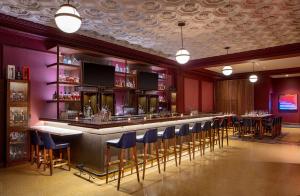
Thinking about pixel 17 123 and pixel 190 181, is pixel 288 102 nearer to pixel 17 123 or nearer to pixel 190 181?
pixel 190 181

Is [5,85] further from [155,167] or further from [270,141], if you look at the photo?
[270,141]

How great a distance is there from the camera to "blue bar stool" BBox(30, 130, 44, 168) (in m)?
4.63

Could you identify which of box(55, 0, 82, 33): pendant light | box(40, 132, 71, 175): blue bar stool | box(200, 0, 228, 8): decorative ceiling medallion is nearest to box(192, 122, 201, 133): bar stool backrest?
box(200, 0, 228, 8): decorative ceiling medallion

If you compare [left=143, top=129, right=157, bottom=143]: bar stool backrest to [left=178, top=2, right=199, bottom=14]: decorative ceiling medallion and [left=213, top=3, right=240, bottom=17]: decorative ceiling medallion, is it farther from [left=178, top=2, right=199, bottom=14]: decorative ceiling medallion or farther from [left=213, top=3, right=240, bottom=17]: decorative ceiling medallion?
[left=213, top=3, right=240, bottom=17]: decorative ceiling medallion

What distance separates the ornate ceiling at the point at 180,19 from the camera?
4.11 m

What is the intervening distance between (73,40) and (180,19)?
2785mm

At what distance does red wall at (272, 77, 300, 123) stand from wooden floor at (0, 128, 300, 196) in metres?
9.75

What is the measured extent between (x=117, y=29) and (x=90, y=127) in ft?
8.96

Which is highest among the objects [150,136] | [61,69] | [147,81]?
[61,69]

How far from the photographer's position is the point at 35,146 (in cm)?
496

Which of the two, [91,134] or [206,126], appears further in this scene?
[206,126]

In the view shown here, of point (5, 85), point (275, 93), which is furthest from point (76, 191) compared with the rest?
point (275, 93)

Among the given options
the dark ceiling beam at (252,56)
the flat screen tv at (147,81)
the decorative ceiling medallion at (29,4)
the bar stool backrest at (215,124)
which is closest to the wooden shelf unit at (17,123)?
the decorative ceiling medallion at (29,4)

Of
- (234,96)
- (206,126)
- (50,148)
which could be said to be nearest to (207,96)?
(234,96)
